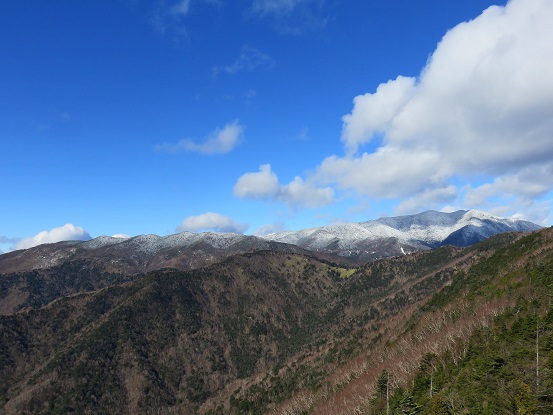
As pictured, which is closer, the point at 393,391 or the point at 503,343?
the point at 503,343

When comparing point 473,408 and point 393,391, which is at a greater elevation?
point 473,408

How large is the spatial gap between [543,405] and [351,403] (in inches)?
4566

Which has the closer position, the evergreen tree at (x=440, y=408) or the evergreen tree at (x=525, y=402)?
the evergreen tree at (x=525, y=402)

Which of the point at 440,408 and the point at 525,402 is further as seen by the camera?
the point at 440,408

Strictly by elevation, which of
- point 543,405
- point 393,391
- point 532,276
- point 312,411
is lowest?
point 312,411

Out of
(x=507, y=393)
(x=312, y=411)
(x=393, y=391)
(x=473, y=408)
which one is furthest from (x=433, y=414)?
(x=312, y=411)

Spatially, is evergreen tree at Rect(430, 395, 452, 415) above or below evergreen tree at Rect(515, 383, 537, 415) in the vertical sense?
below

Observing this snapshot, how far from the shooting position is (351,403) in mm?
167500

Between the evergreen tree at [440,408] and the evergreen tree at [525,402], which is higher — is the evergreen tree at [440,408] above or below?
below

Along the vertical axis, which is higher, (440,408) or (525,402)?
(525,402)

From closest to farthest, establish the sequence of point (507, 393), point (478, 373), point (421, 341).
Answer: point (507, 393) → point (478, 373) → point (421, 341)

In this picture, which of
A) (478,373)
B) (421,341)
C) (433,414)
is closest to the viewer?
(433,414)

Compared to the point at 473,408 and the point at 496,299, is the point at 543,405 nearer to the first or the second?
the point at 473,408

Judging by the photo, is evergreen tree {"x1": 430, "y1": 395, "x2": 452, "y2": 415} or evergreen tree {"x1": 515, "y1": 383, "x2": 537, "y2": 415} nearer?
evergreen tree {"x1": 515, "y1": 383, "x2": 537, "y2": 415}
